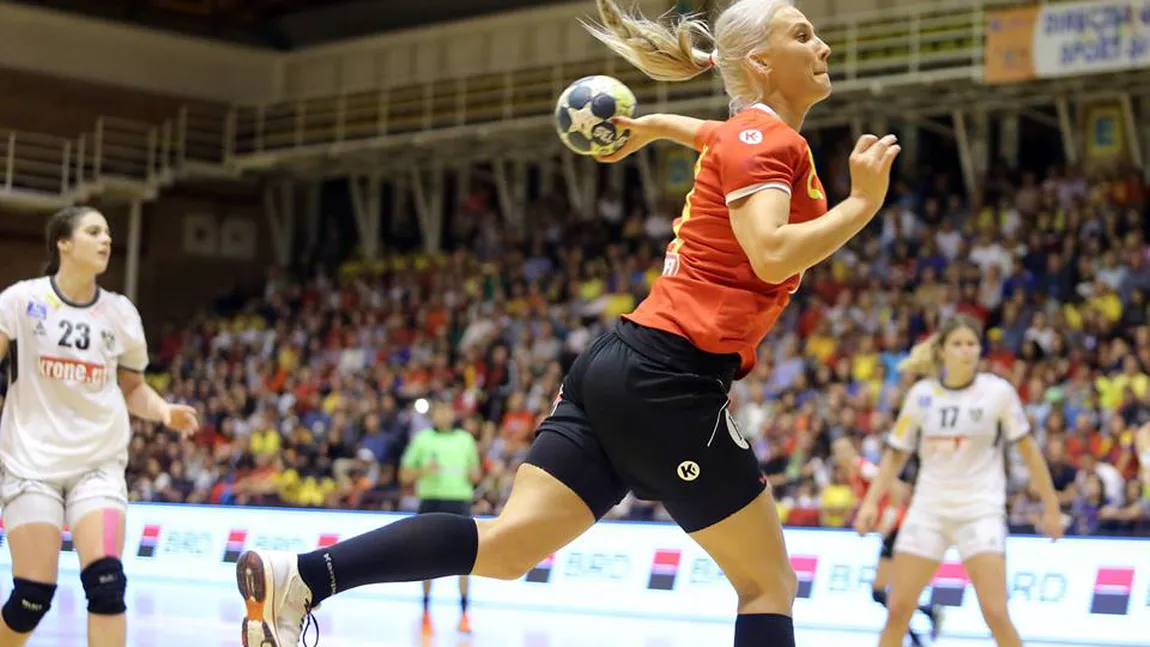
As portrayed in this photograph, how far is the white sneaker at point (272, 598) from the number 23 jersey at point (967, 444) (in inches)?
172

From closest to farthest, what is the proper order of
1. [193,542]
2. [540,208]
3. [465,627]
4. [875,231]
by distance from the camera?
[465,627]
[193,542]
[875,231]
[540,208]

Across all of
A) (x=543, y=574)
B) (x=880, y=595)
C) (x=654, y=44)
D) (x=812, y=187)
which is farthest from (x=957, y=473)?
(x=543, y=574)

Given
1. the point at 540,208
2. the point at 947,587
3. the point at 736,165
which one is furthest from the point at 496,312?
the point at 736,165

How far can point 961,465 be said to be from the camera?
7.78 m

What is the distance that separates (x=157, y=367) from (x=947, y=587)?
57.1 feet

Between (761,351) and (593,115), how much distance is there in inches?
498

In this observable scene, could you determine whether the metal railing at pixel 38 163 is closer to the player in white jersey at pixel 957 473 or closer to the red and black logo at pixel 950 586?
the red and black logo at pixel 950 586

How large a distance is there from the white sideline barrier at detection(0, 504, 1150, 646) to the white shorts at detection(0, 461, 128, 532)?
22.9 ft

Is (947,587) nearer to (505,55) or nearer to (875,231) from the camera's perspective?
(875,231)

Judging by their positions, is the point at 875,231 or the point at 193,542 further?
the point at 875,231

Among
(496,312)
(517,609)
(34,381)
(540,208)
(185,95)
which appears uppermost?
(185,95)

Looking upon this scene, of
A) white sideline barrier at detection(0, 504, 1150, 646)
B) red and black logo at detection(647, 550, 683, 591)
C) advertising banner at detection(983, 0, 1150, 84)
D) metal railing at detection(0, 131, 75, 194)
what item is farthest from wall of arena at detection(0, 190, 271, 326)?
red and black logo at detection(647, 550, 683, 591)

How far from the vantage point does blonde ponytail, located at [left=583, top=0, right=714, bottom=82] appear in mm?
4613

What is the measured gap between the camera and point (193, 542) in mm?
15789
